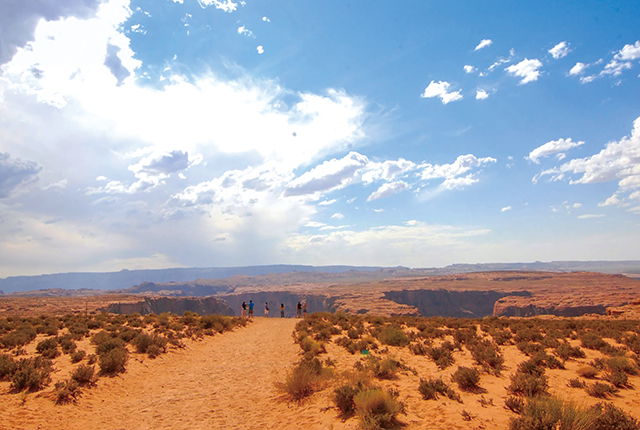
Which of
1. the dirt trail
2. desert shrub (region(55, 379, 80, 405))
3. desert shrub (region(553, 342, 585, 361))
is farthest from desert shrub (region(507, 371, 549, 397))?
desert shrub (region(55, 379, 80, 405))

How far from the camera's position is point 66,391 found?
8695 millimetres

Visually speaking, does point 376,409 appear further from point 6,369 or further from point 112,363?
point 6,369

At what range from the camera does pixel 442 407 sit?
25.0 feet

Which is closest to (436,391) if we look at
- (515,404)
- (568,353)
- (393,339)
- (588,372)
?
(515,404)

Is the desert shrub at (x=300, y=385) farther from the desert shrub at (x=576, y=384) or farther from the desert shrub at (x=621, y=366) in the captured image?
the desert shrub at (x=621, y=366)

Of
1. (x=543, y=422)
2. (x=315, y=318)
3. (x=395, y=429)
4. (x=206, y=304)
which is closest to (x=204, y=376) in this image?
(x=395, y=429)

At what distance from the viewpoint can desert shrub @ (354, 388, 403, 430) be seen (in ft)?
21.3

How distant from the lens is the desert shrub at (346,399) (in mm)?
7539

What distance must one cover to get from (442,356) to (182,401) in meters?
9.22

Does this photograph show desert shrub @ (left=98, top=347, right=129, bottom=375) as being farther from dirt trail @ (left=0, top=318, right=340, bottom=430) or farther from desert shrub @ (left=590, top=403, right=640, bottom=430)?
desert shrub @ (left=590, top=403, right=640, bottom=430)

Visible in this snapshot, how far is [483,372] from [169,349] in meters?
13.6

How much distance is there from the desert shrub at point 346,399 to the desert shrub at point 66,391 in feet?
23.5

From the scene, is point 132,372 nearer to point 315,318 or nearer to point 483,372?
point 483,372

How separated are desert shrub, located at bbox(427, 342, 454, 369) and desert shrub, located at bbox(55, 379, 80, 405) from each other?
442 inches
